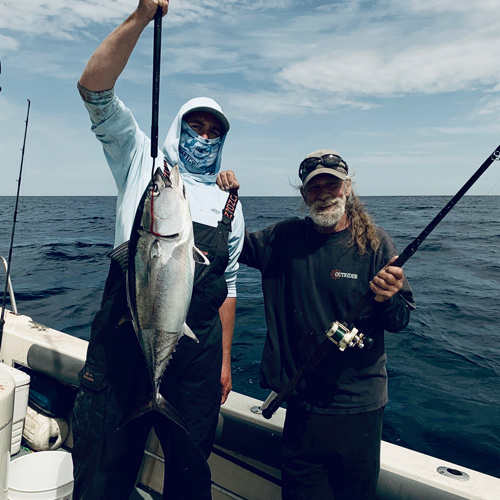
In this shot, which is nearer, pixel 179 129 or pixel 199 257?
pixel 199 257

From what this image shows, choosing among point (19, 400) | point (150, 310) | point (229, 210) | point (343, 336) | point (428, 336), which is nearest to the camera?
point (150, 310)

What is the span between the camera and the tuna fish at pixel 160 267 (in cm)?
220

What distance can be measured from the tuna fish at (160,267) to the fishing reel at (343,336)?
0.98 metres

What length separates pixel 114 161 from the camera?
8.86ft

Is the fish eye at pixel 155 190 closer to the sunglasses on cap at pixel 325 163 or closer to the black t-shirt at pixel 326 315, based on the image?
the black t-shirt at pixel 326 315

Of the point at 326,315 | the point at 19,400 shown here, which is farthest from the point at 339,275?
the point at 19,400

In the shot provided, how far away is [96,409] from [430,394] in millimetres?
5647

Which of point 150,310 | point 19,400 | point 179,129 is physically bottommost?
point 19,400

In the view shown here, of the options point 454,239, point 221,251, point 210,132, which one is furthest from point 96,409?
point 454,239

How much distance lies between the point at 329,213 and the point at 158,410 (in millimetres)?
1716

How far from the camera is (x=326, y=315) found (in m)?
2.93

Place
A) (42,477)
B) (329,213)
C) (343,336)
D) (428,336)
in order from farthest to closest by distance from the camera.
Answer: (428,336), (42,477), (329,213), (343,336)

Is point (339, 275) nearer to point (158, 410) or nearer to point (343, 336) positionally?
point (343, 336)

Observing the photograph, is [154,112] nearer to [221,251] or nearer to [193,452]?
[221,251]
